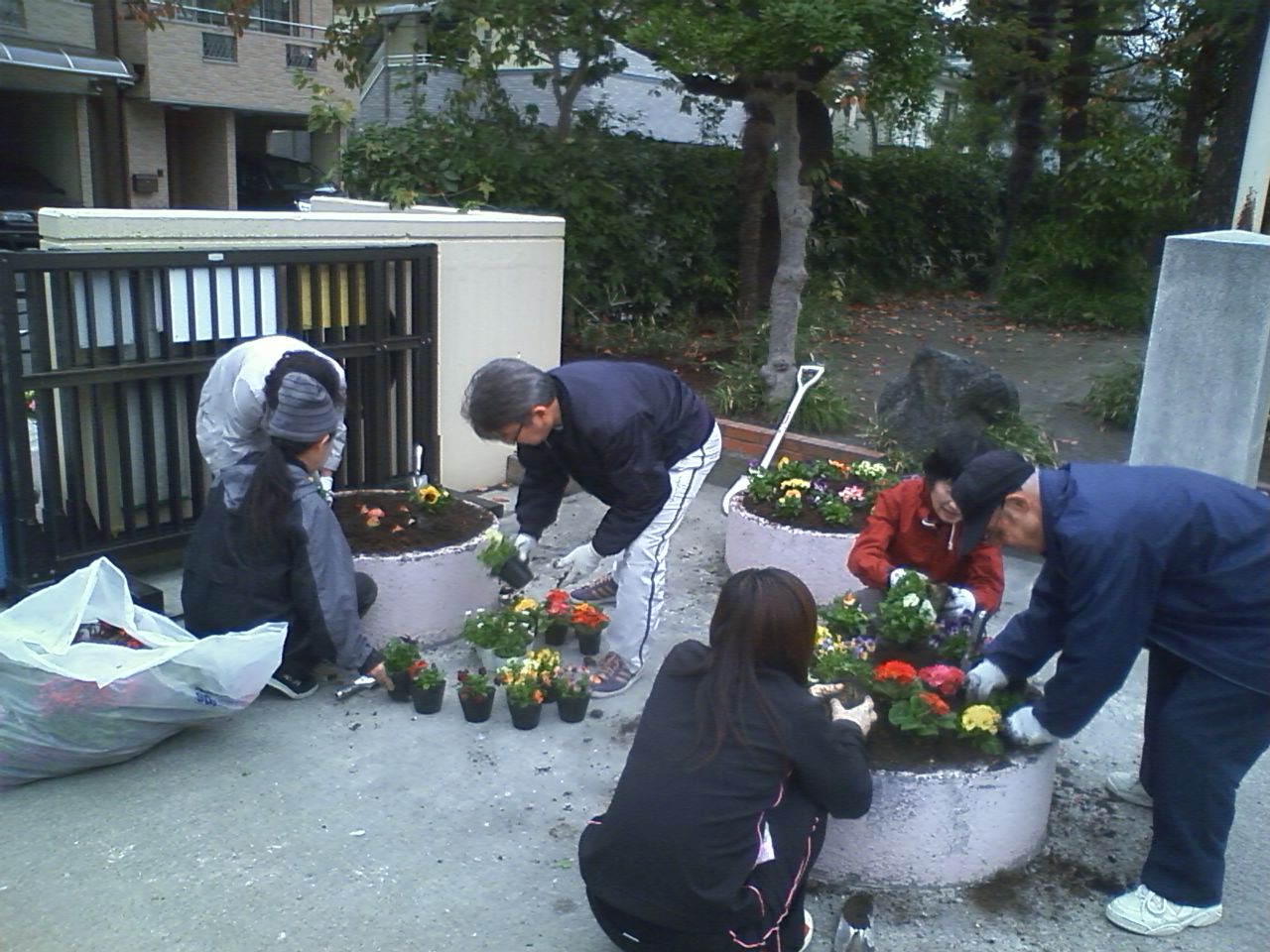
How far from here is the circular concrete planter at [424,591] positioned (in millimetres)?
4727

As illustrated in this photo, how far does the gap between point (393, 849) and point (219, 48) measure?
71.4ft

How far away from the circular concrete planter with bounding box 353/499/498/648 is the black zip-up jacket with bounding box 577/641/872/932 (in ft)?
7.08

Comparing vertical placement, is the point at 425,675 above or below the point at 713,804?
below

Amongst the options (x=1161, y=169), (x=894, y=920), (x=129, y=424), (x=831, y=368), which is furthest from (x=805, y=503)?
(x=1161, y=169)

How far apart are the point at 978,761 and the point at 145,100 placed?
2201 centimetres

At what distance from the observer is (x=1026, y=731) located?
10.8 feet

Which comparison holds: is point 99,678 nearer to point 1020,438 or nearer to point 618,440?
point 618,440

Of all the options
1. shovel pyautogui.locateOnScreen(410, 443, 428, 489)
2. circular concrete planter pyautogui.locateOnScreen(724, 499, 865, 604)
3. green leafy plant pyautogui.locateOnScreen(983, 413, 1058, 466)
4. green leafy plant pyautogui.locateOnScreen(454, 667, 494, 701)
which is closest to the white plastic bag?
green leafy plant pyautogui.locateOnScreen(454, 667, 494, 701)

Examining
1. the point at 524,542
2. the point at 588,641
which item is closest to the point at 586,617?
the point at 588,641

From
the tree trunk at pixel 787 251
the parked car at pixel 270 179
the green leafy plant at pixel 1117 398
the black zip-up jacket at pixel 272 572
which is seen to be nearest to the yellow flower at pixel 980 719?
the black zip-up jacket at pixel 272 572

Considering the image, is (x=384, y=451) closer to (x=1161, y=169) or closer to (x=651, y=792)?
(x=651, y=792)

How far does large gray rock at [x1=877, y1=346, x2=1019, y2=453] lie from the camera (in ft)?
22.7

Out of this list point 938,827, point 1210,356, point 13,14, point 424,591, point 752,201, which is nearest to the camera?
point 938,827

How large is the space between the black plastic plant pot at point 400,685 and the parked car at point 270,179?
65.4 feet
